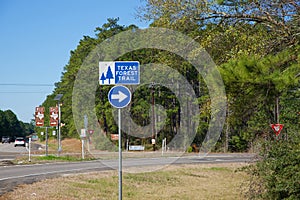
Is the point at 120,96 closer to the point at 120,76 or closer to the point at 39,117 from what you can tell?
the point at 120,76

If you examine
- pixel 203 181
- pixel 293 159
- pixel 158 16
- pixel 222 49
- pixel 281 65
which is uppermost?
pixel 158 16

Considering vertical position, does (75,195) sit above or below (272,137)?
below

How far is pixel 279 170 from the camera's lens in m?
12.3

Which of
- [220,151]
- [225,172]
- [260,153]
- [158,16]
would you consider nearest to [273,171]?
[260,153]

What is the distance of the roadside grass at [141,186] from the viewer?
1495 centimetres

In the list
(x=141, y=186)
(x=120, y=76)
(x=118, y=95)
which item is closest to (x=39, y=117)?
(x=141, y=186)

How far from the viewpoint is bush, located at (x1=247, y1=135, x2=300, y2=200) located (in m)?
11.8

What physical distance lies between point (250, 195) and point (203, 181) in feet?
26.3

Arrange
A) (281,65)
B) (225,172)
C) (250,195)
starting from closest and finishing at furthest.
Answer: (281,65)
(250,195)
(225,172)

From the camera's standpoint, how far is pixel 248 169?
554 inches

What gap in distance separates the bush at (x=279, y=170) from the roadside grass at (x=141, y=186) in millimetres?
1938

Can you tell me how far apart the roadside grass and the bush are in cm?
194

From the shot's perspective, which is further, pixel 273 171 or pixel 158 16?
pixel 273 171

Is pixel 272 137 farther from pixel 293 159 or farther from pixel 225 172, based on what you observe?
pixel 225 172
